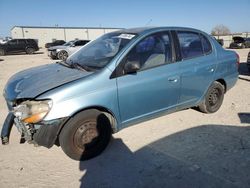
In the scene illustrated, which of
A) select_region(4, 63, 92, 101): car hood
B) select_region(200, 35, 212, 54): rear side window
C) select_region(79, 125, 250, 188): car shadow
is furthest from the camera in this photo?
select_region(200, 35, 212, 54): rear side window

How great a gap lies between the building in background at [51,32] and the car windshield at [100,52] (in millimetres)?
51415

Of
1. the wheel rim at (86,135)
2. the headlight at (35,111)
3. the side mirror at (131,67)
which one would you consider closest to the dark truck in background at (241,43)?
the side mirror at (131,67)

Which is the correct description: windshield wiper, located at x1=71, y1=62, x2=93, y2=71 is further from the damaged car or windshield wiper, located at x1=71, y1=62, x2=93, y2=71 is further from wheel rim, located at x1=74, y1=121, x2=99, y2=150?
wheel rim, located at x1=74, y1=121, x2=99, y2=150

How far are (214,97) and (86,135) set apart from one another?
118 inches

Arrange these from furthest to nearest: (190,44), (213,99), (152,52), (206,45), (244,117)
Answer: (213,99), (244,117), (206,45), (190,44), (152,52)

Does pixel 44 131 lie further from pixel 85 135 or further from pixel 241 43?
pixel 241 43

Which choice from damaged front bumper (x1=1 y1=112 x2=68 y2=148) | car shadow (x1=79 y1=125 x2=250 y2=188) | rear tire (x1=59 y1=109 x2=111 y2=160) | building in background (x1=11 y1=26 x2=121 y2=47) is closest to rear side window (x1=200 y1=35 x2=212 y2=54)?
car shadow (x1=79 y1=125 x2=250 y2=188)

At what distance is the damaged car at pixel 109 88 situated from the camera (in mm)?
3068

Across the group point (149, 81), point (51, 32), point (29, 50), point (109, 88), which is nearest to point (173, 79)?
point (149, 81)

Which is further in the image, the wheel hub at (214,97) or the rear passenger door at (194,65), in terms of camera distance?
the wheel hub at (214,97)

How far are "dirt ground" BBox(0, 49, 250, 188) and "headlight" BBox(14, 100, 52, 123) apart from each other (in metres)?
0.75

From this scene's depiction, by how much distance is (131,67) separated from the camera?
3.50 m

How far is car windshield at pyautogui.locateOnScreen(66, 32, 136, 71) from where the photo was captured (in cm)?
365

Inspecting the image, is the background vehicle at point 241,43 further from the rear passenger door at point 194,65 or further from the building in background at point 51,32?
the building in background at point 51,32
